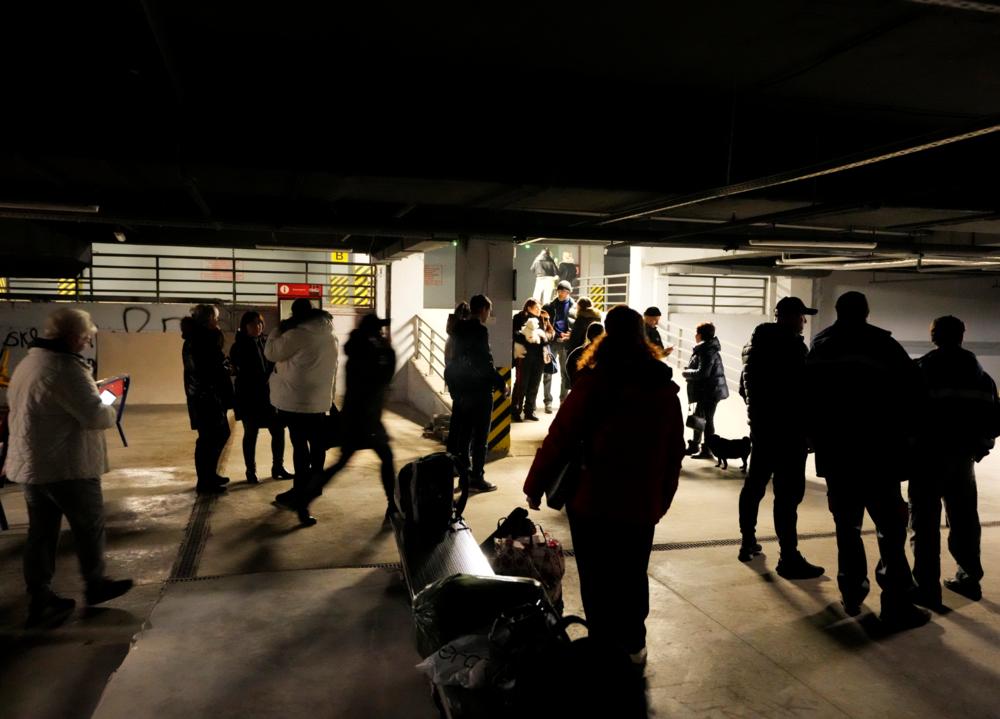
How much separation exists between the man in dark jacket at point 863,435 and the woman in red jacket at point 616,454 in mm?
1220

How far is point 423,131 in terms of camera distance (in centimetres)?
500

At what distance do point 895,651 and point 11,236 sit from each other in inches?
401

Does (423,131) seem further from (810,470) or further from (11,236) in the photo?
(11,236)

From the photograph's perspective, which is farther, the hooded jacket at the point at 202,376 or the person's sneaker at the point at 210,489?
the person's sneaker at the point at 210,489

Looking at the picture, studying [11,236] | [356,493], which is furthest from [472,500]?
[11,236]

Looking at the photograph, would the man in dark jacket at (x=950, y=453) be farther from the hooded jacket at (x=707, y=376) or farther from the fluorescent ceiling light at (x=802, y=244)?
the fluorescent ceiling light at (x=802, y=244)

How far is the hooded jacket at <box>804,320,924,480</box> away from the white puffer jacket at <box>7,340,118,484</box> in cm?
386

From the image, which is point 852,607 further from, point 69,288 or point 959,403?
point 69,288

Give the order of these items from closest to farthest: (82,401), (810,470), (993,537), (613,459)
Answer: (613,459), (82,401), (993,537), (810,470)

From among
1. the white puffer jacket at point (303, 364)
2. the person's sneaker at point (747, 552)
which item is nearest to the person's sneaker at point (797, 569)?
the person's sneaker at point (747, 552)

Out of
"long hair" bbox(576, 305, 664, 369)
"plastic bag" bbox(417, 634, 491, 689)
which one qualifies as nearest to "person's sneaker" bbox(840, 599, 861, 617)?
"long hair" bbox(576, 305, 664, 369)

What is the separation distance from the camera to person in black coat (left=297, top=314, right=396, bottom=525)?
505cm

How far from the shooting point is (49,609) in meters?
3.87

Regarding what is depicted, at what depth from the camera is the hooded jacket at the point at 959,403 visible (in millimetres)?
3939
